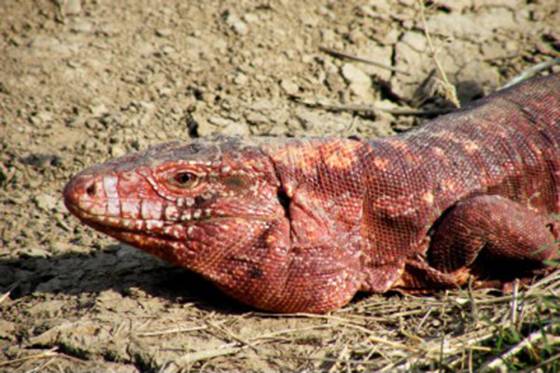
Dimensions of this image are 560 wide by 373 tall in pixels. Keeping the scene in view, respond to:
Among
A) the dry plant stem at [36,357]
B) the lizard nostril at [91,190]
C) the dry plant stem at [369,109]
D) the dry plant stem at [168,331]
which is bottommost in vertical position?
the dry plant stem at [36,357]

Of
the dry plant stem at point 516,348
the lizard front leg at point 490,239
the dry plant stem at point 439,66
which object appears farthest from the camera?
the dry plant stem at point 439,66

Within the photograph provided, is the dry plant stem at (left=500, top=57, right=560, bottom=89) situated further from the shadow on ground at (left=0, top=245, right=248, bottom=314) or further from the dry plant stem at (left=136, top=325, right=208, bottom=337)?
the dry plant stem at (left=136, top=325, right=208, bottom=337)

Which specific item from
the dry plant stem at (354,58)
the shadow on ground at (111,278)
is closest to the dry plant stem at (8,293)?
the shadow on ground at (111,278)

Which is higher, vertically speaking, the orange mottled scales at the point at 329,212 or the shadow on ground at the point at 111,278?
the orange mottled scales at the point at 329,212

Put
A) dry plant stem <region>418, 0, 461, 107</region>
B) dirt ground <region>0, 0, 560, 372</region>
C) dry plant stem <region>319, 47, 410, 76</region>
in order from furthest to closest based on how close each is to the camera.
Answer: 1. dry plant stem <region>319, 47, 410, 76</region>
2. dry plant stem <region>418, 0, 461, 107</region>
3. dirt ground <region>0, 0, 560, 372</region>

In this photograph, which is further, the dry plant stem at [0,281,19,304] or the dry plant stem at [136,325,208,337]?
the dry plant stem at [0,281,19,304]

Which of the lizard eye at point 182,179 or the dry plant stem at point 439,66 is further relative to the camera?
the dry plant stem at point 439,66

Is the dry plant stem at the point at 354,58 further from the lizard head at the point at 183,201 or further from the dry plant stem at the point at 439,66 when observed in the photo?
the lizard head at the point at 183,201

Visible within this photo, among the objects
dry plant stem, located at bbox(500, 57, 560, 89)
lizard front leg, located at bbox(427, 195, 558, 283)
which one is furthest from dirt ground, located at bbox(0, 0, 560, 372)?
dry plant stem, located at bbox(500, 57, 560, 89)
